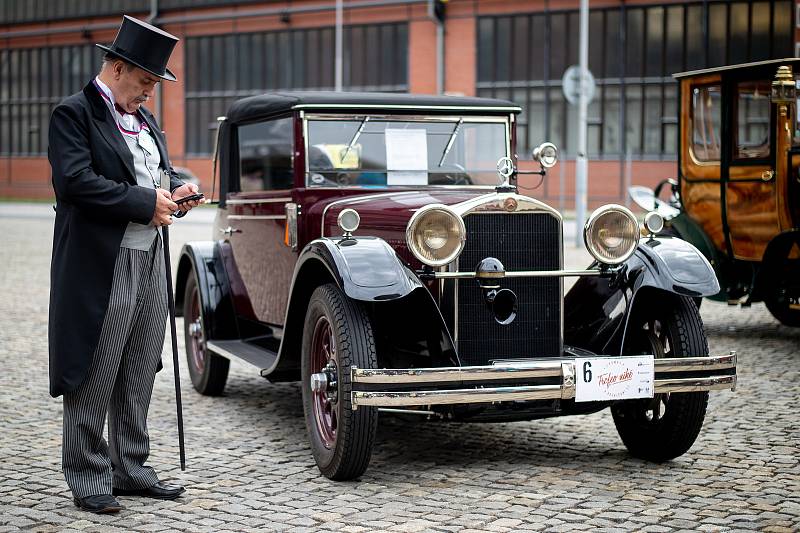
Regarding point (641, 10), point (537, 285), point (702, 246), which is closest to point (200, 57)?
point (641, 10)

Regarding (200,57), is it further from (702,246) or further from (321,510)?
(321,510)

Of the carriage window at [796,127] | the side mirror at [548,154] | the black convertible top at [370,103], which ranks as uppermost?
the carriage window at [796,127]

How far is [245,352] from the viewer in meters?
6.73

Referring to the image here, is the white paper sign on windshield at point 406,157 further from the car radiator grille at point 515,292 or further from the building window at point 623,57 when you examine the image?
the building window at point 623,57

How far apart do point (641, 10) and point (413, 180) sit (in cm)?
3304

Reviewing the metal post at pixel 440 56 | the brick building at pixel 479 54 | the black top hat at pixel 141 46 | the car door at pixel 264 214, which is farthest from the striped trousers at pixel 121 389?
the metal post at pixel 440 56

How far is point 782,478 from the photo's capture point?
521 centimetres

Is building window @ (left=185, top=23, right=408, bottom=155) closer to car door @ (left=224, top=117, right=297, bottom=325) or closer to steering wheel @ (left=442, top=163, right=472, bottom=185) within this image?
car door @ (left=224, top=117, right=297, bottom=325)

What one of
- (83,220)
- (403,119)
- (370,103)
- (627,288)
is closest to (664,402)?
(627,288)

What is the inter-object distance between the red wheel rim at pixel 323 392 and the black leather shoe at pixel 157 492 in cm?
76

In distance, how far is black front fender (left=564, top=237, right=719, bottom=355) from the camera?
5418 mm

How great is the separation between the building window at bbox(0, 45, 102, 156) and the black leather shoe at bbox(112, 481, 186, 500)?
4791 cm

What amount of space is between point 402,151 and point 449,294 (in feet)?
4.84

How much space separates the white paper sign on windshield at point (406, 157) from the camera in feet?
21.5
